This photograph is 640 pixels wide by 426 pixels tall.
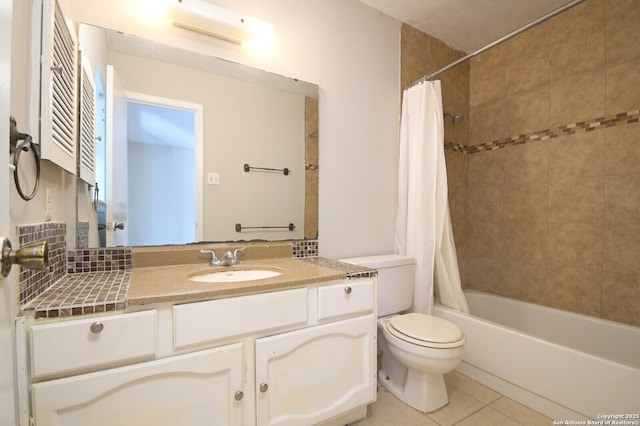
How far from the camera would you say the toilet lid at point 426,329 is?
4.60 ft

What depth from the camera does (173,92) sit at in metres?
1.38

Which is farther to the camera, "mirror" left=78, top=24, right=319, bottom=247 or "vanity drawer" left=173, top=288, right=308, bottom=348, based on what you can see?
"mirror" left=78, top=24, right=319, bottom=247

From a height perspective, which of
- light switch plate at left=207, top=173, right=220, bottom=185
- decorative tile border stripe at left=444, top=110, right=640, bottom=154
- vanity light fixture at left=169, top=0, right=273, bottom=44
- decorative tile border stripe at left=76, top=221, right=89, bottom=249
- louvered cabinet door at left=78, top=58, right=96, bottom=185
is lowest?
decorative tile border stripe at left=76, top=221, right=89, bottom=249

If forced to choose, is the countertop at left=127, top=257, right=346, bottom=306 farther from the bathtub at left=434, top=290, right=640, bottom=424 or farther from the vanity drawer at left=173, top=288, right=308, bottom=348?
the bathtub at left=434, top=290, right=640, bottom=424

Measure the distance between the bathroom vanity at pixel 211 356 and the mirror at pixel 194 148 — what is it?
280 mm

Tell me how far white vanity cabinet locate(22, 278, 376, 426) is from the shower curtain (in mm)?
719

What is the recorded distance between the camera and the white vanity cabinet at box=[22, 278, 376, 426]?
788 mm

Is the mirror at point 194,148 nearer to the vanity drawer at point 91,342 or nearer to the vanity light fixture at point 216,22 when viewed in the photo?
the vanity light fixture at point 216,22

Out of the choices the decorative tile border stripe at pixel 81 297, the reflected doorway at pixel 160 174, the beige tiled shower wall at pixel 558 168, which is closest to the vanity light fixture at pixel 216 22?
the reflected doorway at pixel 160 174

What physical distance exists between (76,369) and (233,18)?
156cm

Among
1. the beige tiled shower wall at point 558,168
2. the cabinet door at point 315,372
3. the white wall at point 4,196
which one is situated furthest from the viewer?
the beige tiled shower wall at point 558,168

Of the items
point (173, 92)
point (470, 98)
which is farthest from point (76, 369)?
point (470, 98)

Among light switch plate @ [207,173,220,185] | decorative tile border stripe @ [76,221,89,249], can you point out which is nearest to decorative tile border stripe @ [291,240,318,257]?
light switch plate @ [207,173,220,185]

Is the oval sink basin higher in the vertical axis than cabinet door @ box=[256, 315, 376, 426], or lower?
higher
